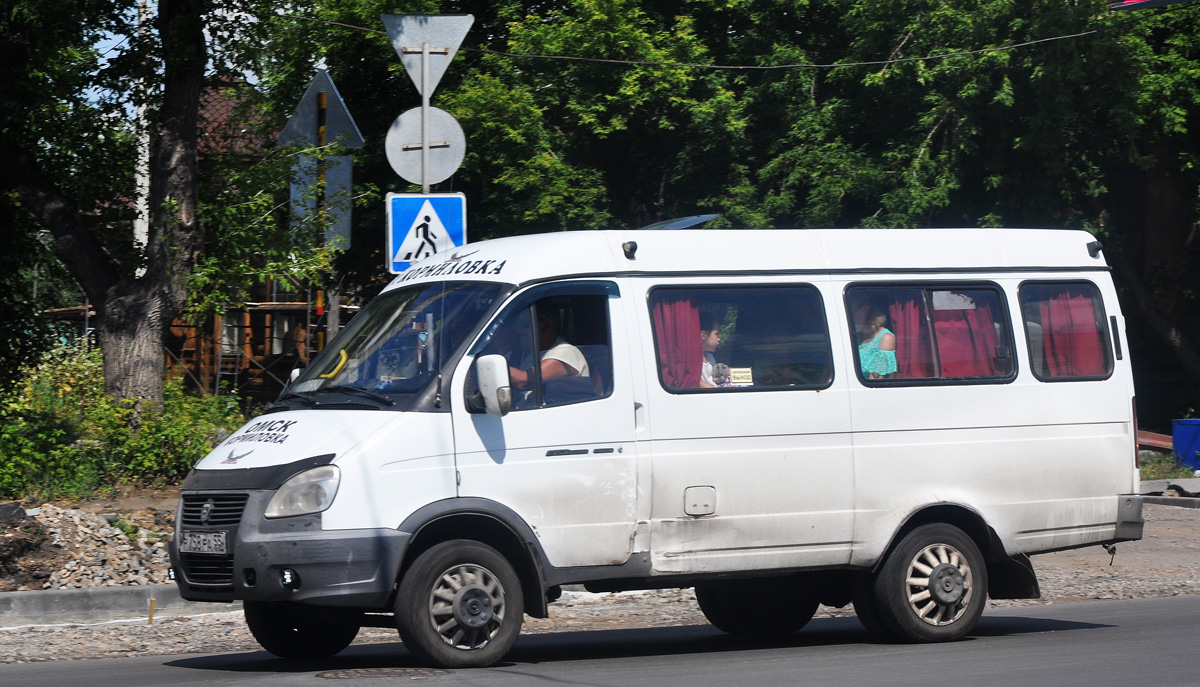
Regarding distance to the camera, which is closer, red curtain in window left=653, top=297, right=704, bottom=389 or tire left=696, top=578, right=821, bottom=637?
red curtain in window left=653, top=297, right=704, bottom=389

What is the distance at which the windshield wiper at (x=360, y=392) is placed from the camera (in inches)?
283

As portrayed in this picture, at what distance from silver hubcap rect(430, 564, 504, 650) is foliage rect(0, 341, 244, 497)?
6788 millimetres

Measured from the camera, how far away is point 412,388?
23.7 feet

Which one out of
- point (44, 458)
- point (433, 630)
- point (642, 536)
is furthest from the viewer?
point (44, 458)

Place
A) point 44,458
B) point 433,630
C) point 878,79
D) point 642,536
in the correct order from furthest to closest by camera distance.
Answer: point 878,79 < point 44,458 < point 642,536 < point 433,630

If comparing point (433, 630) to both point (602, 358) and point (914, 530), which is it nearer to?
point (602, 358)

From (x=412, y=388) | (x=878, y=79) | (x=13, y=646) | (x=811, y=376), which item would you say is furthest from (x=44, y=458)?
(x=878, y=79)

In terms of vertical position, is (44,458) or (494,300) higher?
(494,300)

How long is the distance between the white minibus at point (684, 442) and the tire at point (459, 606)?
0.01m

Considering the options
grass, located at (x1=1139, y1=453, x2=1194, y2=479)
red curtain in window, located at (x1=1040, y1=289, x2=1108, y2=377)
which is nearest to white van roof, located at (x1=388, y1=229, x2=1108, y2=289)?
red curtain in window, located at (x1=1040, y1=289, x2=1108, y2=377)

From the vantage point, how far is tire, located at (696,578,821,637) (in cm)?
929

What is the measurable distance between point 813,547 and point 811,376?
100 centimetres

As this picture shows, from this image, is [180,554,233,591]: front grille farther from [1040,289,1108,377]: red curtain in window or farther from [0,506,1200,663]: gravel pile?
[1040,289,1108,377]: red curtain in window

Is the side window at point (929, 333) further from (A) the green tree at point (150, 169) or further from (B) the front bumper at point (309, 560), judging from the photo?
(A) the green tree at point (150, 169)
